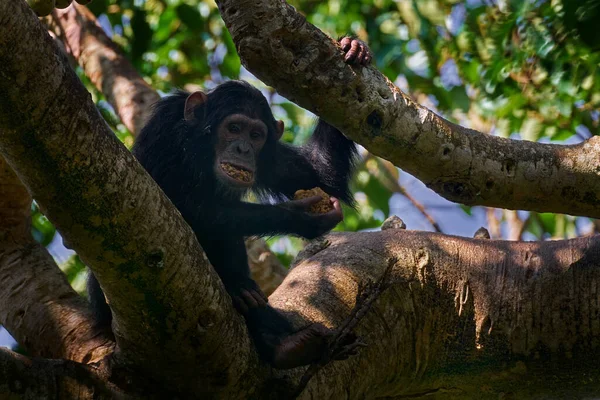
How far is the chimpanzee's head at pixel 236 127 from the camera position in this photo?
5070 millimetres

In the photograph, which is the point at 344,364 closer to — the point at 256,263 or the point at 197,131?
the point at 197,131

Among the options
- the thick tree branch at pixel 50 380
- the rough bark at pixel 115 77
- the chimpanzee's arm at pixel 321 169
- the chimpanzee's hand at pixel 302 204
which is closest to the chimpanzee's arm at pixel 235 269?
the chimpanzee's hand at pixel 302 204

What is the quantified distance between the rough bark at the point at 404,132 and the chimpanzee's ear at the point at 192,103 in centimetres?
203

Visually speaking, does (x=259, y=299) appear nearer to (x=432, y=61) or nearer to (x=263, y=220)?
(x=263, y=220)

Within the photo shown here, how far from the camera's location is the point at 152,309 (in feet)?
10.1

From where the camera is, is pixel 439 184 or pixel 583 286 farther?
pixel 583 286

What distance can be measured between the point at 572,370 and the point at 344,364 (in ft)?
4.23

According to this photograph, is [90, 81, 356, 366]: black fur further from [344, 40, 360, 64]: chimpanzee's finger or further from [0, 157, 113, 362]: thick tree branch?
[344, 40, 360, 64]: chimpanzee's finger

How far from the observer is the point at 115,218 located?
111 inches

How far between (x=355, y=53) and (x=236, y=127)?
6.71 feet

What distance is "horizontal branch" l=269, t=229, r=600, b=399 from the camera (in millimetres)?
4148

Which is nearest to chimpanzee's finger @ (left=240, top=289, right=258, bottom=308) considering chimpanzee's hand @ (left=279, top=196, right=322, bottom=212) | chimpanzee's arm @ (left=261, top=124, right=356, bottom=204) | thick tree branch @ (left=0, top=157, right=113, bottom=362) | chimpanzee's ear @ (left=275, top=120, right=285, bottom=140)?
thick tree branch @ (left=0, top=157, right=113, bottom=362)

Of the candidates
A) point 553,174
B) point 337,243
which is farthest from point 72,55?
point 553,174

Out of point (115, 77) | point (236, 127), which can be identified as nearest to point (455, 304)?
point (236, 127)
